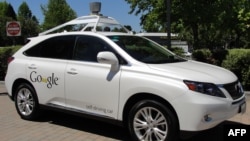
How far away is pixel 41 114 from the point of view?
7859 millimetres

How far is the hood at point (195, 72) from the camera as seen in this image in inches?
219

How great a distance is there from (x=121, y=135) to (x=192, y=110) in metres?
1.66

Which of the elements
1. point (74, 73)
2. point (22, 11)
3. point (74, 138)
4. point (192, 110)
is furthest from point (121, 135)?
point (22, 11)

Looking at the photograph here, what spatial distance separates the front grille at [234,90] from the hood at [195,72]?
64 millimetres

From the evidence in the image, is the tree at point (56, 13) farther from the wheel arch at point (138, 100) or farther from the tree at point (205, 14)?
the wheel arch at point (138, 100)

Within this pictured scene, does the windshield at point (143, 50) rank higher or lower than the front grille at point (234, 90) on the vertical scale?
higher

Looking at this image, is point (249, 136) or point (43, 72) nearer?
point (249, 136)

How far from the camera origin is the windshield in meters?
6.27

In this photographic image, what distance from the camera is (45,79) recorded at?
7.14 m

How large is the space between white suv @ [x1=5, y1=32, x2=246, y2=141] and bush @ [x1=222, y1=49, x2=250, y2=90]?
437 cm

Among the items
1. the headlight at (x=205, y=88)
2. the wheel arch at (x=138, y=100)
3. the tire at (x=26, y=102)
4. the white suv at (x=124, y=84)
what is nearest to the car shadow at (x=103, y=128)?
the tire at (x=26, y=102)

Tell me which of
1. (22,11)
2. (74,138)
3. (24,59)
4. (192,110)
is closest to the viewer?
(192,110)

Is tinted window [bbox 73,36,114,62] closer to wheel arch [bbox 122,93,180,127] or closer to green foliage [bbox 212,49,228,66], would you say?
wheel arch [bbox 122,93,180,127]

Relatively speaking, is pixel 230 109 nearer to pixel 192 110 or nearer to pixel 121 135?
pixel 192 110
